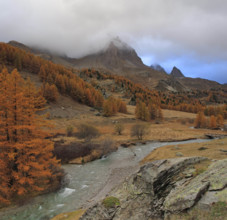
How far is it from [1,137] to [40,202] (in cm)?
826

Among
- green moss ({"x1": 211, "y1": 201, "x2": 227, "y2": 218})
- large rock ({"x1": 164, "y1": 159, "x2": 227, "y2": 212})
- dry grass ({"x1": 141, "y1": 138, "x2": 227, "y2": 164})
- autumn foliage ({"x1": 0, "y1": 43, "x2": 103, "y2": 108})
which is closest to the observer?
green moss ({"x1": 211, "y1": 201, "x2": 227, "y2": 218})

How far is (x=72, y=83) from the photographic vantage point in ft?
387

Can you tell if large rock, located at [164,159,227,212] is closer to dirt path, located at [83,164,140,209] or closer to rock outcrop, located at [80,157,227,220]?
rock outcrop, located at [80,157,227,220]

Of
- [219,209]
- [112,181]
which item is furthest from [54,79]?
[219,209]

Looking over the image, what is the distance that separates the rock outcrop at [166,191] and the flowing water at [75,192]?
26.2 ft

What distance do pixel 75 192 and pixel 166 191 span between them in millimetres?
14556

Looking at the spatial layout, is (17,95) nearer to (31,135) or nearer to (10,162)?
(31,135)

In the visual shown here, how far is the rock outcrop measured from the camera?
20.3 ft

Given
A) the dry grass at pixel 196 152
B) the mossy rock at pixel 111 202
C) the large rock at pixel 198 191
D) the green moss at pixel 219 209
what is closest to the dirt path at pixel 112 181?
the dry grass at pixel 196 152

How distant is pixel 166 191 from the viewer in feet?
27.5

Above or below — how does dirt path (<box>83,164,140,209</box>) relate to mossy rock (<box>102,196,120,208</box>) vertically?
below

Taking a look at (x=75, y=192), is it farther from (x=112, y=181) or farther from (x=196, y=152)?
(x=196, y=152)

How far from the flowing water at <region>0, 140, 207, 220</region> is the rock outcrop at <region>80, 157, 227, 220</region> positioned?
26.2ft

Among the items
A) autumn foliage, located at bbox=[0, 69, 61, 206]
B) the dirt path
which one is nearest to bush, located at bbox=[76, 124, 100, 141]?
the dirt path
